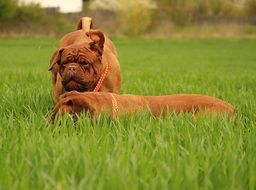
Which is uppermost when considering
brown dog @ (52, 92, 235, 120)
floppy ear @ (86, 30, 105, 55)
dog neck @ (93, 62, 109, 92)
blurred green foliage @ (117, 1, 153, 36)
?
floppy ear @ (86, 30, 105, 55)

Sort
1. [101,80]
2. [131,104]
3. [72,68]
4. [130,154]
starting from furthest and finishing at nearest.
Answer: [101,80] → [72,68] → [131,104] → [130,154]

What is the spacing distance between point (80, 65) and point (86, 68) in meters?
0.10

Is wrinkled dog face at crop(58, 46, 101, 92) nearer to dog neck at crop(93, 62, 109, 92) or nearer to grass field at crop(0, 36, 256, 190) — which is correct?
dog neck at crop(93, 62, 109, 92)

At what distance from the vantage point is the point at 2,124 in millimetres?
4195

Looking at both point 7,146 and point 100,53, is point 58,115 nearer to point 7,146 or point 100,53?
point 7,146

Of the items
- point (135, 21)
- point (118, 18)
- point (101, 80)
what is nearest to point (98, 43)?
point (101, 80)

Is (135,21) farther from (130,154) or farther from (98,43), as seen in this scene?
(130,154)

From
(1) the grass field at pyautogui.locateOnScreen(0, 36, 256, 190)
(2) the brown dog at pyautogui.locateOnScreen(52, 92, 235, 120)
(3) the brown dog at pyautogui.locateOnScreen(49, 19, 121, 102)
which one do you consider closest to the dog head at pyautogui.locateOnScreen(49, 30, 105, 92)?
(3) the brown dog at pyautogui.locateOnScreen(49, 19, 121, 102)

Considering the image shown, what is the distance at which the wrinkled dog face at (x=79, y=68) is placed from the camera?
554 centimetres

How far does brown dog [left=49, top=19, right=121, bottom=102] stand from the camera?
18.3ft

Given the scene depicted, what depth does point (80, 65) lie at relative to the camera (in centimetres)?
561

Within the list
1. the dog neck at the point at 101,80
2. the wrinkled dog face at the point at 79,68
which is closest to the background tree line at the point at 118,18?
the dog neck at the point at 101,80

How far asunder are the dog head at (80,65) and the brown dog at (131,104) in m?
0.75

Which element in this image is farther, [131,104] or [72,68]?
[72,68]
